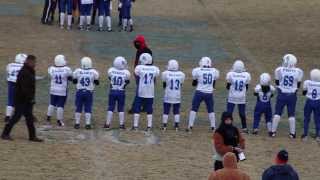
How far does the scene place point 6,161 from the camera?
16.8 metres

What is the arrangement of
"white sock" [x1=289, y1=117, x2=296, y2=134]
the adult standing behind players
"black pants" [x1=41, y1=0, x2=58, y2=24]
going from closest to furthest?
the adult standing behind players
"white sock" [x1=289, y1=117, x2=296, y2=134]
"black pants" [x1=41, y1=0, x2=58, y2=24]

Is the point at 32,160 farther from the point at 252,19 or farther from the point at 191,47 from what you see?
the point at 252,19

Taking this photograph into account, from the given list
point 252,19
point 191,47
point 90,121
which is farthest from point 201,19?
point 90,121

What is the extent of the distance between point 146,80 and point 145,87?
0.52 ft

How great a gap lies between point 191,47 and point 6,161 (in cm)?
1398

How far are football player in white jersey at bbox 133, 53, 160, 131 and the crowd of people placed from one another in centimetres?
1038

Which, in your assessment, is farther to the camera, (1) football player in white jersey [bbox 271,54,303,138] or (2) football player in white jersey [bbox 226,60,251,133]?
(2) football player in white jersey [bbox 226,60,251,133]

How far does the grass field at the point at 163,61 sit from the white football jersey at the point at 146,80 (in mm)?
919

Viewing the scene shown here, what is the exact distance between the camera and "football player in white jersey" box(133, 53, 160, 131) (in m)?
19.8

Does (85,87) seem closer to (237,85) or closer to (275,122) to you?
(237,85)

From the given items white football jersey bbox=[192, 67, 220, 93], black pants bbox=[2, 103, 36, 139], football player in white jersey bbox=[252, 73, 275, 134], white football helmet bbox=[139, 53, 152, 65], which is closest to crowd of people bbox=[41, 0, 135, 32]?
white football helmet bbox=[139, 53, 152, 65]

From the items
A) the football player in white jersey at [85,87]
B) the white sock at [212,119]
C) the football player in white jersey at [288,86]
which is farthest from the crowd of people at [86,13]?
the football player in white jersey at [288,86]

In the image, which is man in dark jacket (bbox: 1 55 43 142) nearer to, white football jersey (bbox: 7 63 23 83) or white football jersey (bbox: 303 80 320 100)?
white football jersey (bbox: 7 63 23 83)

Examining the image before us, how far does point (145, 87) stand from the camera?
65.0 ft
